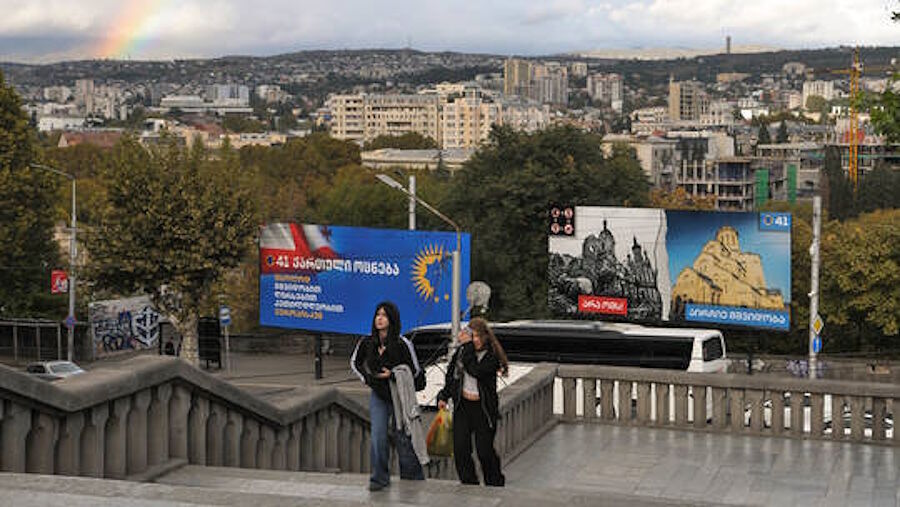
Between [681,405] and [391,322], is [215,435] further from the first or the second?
[681,405]

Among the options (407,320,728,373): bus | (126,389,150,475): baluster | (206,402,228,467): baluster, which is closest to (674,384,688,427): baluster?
(206,402,228,467): baluster

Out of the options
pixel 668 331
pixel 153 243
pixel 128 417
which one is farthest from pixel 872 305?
pixel 128 417

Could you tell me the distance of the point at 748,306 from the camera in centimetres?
4022

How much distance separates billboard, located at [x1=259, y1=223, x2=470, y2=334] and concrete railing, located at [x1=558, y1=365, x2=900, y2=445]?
23.8 m

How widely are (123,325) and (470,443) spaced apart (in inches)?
1550

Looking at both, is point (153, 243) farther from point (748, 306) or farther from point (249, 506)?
point (249, 506)

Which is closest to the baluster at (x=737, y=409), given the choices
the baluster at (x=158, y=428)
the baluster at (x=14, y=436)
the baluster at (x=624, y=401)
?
the baluster at (x=624, y=401)

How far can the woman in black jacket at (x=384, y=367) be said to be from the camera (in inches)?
352

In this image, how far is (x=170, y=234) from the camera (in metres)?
43.9

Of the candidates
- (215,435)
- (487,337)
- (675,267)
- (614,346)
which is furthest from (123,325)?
(487,337)

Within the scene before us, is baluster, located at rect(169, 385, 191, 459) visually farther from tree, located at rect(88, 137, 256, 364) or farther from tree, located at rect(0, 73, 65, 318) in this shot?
tree, located at rect(0, 73, 65, 318)

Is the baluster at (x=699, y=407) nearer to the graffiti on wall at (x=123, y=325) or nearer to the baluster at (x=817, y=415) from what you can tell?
the baluster at (x=817, y=415)

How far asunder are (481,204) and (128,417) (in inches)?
1703

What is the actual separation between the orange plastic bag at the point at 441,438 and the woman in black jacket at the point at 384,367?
1069mm
